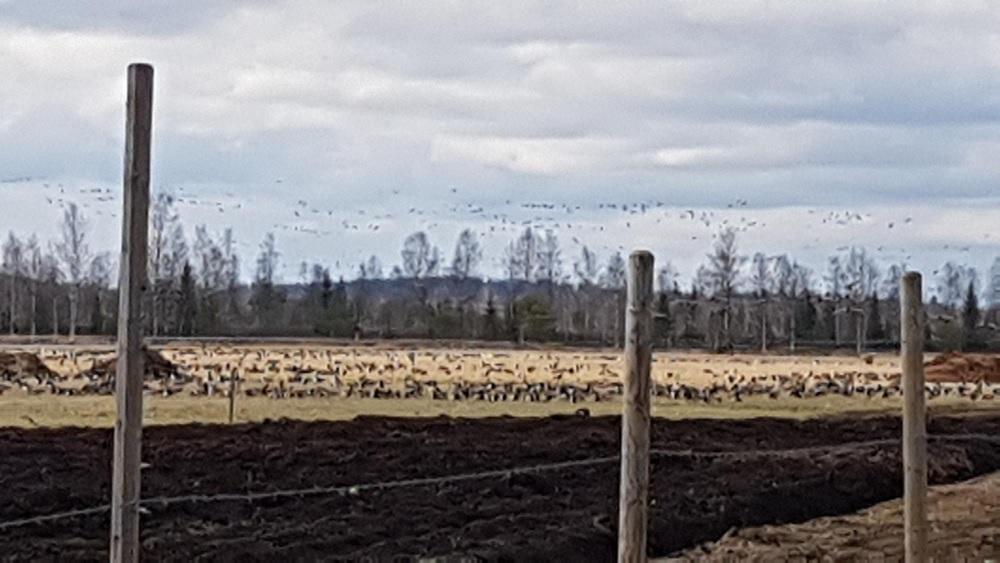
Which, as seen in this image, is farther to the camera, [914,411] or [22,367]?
[22,367]

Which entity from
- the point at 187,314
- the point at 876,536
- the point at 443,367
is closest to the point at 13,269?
the point at 187,314

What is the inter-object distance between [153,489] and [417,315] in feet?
318

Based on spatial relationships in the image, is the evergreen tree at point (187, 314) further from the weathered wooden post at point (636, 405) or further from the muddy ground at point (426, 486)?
the weathered wooden post at point (636, 405)

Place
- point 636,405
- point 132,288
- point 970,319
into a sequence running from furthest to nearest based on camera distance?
point 970,319, point 636,405, point 132,288

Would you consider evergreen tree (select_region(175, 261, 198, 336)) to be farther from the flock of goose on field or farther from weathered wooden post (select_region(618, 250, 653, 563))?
weathered wooden post (select_region(618, 250, 653, 563))

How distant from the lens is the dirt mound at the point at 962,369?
48.1 meters

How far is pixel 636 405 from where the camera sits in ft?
19.6

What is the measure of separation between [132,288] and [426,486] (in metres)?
10.8

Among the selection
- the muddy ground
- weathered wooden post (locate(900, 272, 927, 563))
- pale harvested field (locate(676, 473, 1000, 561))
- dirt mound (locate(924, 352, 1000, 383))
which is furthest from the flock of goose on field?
weathered wooden post (locate(900, 272, 927, 563))

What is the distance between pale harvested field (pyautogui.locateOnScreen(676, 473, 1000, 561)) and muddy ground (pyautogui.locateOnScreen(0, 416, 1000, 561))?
1.53 feet

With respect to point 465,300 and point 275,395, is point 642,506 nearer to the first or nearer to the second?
point 275,395

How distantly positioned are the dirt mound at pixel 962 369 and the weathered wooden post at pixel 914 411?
40977 mm

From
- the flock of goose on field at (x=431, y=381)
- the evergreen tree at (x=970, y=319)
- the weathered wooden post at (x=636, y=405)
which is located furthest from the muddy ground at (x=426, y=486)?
the evergreen tree at (x=970, y=319)

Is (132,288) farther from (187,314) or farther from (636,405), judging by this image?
(187,314)
